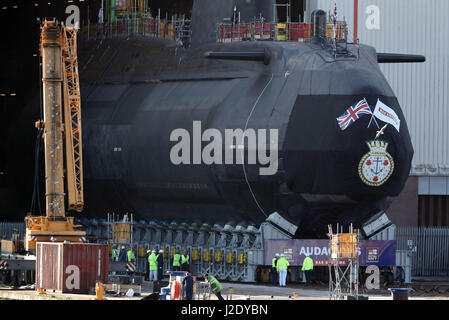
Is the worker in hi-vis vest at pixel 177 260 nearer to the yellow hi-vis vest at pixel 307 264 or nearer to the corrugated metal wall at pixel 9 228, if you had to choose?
the yellow hi-vis vest at pixel 307 264

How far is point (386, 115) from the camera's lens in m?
61.6

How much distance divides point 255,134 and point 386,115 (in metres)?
5.57

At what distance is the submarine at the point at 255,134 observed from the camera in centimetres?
6100

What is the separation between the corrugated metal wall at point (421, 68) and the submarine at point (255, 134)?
11.2 m

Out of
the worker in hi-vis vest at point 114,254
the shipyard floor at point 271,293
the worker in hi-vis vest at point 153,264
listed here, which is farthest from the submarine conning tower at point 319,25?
the worker in hi-vis vest at point 114,254

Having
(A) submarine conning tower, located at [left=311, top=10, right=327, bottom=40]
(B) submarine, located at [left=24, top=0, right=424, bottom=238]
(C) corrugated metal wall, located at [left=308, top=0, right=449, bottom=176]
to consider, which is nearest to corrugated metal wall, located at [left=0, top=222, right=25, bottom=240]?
(B) submarine, located at [left=24, top=0, right=424, bottom=238]

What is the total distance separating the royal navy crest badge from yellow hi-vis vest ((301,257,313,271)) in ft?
13.1

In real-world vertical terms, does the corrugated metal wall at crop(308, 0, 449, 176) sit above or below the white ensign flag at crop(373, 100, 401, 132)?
above

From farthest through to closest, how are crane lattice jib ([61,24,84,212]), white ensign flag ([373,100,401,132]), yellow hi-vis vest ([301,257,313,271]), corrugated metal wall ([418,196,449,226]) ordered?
corrugated metal wall ([418,196,449,226])
crane lattice jib ([61,24,84,212])
yellow hi-vis vest ([301,257,313,271])
white ensign flag ([373,100,401,132])

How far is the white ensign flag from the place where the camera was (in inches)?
2416

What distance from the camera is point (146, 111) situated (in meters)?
70.6

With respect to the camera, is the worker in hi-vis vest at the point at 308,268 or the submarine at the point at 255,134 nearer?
Answer: the submarine at the point at 255,134

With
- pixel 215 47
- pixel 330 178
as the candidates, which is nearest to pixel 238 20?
pixel 215 47

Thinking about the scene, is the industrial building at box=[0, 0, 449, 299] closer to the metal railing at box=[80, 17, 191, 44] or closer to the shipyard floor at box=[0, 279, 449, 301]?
the metal railing at box=[80, 17, 191, 44]
